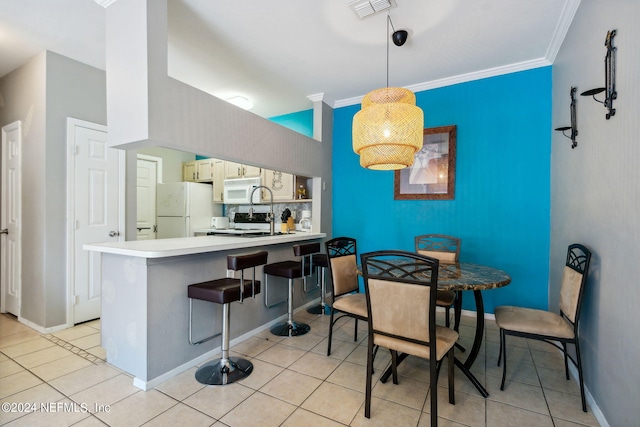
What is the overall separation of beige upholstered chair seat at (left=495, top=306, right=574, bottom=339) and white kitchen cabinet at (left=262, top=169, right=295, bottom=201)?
311 centimetres

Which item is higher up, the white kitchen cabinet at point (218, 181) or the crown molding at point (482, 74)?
the crown molding at point (482, 74)

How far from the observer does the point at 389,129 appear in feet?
7.13

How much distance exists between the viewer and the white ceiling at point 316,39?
238 cm

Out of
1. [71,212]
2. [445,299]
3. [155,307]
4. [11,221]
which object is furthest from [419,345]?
[11,221]

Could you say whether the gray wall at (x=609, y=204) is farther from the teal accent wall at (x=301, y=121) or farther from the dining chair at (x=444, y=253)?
the teal accent wall at (x=301, y=121)

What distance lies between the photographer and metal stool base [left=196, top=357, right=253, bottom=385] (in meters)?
2.12

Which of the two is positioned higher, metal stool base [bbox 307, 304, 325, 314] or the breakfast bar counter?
the breakfast bar counter

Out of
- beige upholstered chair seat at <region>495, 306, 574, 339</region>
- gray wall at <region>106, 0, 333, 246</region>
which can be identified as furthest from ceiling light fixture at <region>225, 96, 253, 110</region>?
beige upholstered chair seat at <region>495, 306, 574, 339</region>

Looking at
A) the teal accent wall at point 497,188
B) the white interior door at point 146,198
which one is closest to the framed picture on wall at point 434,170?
the teal accent wall at point 497,188

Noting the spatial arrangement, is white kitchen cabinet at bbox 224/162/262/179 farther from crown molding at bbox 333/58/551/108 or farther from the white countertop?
crown molding at bbox 333/58/551/108

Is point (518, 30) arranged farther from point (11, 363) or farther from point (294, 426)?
point (11, 363)

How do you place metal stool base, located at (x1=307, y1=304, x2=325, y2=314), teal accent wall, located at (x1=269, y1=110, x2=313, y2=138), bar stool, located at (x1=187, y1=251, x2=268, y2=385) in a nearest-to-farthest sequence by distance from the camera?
bar stool, located at (x1=187, y1=251, x2=268, y2=385), metal stool base, located at (x1=307, y1=304, x2=325, y2=314), teal accent wall, located at (x1=269, y1=110, x2=313, y2=138)

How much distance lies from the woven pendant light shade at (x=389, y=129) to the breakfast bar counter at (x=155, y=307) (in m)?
1.42

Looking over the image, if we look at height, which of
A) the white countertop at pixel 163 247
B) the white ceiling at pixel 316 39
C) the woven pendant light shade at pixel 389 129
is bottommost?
the white countertop at pixel 163 247
